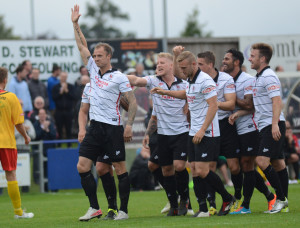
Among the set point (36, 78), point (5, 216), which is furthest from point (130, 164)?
point (5, 216)

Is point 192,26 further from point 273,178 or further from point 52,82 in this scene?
point 273,178

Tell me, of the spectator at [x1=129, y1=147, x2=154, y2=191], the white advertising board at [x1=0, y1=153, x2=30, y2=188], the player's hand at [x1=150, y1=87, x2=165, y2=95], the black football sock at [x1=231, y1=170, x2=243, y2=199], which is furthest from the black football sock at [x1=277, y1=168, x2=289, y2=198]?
the white advertising board at [x1=0, y1=153, x2=30, y2=188]

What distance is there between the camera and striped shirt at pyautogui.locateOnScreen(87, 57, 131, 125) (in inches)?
411

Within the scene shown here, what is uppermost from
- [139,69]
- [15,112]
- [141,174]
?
[139,69]

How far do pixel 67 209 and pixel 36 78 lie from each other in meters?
7.19

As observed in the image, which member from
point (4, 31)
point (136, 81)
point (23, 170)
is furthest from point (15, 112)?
point (4, 31)

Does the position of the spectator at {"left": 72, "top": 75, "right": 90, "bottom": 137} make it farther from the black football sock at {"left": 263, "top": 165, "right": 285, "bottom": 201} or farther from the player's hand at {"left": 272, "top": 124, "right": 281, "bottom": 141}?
the player's hand at {"left": 272, "top": 124, "right": 281, "bottom": 141}

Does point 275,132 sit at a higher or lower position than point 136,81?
lower

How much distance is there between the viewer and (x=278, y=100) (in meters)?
10.6

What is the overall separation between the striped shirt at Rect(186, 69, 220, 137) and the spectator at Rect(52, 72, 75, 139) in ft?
32.9

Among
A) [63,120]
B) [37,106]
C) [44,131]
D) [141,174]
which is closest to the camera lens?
[141,174]

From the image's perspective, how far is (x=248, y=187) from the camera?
1113 cm

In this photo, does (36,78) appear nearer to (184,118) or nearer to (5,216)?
(5,216)

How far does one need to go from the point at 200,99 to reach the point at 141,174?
8094 millimetres
